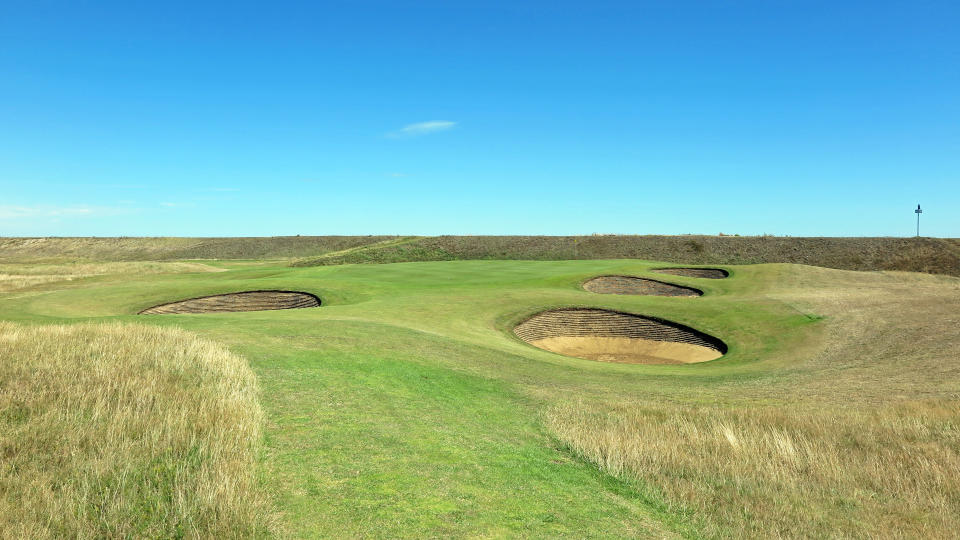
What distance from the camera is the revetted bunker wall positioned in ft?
92.2

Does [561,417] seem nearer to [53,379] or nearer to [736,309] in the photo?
[53,379]

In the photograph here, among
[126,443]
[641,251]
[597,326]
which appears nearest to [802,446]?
[126,443]

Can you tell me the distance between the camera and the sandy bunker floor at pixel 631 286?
138 feet

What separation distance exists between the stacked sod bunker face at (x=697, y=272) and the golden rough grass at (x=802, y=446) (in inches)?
1333

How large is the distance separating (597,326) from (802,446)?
19.5 metres

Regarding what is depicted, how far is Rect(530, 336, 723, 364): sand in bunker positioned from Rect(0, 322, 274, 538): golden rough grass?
1927cm

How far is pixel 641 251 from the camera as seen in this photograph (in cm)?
8450

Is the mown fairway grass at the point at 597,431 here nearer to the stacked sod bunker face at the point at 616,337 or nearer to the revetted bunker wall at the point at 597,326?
the stacked sod bunker face at the point at 616,337

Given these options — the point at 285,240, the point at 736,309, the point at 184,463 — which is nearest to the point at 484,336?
the point at 736,309

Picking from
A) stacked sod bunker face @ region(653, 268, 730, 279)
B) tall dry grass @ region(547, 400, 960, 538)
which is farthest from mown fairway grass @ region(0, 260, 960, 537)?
stacked sod bunker face @ region(653, 268, 730, 279)

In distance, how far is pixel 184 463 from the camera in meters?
6.62

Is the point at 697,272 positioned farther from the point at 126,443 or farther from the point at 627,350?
the point at 126,443

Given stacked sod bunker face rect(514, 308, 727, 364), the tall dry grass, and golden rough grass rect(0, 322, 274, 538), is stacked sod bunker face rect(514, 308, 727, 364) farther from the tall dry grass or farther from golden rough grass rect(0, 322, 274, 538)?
golden rough grass rect(0, 322, 274, 538)

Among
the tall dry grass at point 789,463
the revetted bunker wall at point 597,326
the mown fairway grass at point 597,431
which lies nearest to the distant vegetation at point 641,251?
the revetted bunker wall at point 597,326
